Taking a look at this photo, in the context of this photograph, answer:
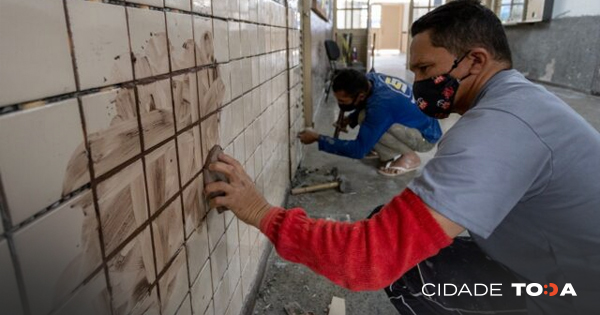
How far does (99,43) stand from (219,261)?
809mm

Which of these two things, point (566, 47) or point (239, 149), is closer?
point (239, 149)

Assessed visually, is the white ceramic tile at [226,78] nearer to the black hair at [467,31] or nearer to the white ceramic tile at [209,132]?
the white ceramic tile at [209,132]

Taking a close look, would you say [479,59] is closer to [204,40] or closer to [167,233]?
[204,40]

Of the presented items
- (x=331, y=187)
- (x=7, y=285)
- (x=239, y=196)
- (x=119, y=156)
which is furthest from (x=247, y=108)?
(x=331, y=187)

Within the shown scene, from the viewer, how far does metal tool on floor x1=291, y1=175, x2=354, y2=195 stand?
277 cm

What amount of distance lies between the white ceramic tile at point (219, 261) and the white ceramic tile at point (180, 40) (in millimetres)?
563

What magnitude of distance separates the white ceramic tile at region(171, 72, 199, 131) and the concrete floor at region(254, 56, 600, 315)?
3.31 feet

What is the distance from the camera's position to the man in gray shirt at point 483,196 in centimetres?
83

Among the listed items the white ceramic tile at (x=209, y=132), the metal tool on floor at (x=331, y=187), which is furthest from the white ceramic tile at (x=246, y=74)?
the metal tool on floor at (x=331, y=187)

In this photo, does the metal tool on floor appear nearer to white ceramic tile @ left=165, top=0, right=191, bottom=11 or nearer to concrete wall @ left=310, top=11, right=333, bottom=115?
concrete wall @ left=310, top=11, right=333, bottom=115

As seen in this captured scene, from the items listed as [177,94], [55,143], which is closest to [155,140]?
[177,94]

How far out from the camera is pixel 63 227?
52 cm

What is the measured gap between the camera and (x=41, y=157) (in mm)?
478

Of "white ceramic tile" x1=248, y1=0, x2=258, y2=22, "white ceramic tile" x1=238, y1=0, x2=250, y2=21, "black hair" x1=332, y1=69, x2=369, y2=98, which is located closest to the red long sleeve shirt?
"white ceramic tile" x1=238, y1=0, x2=250, y2=21
